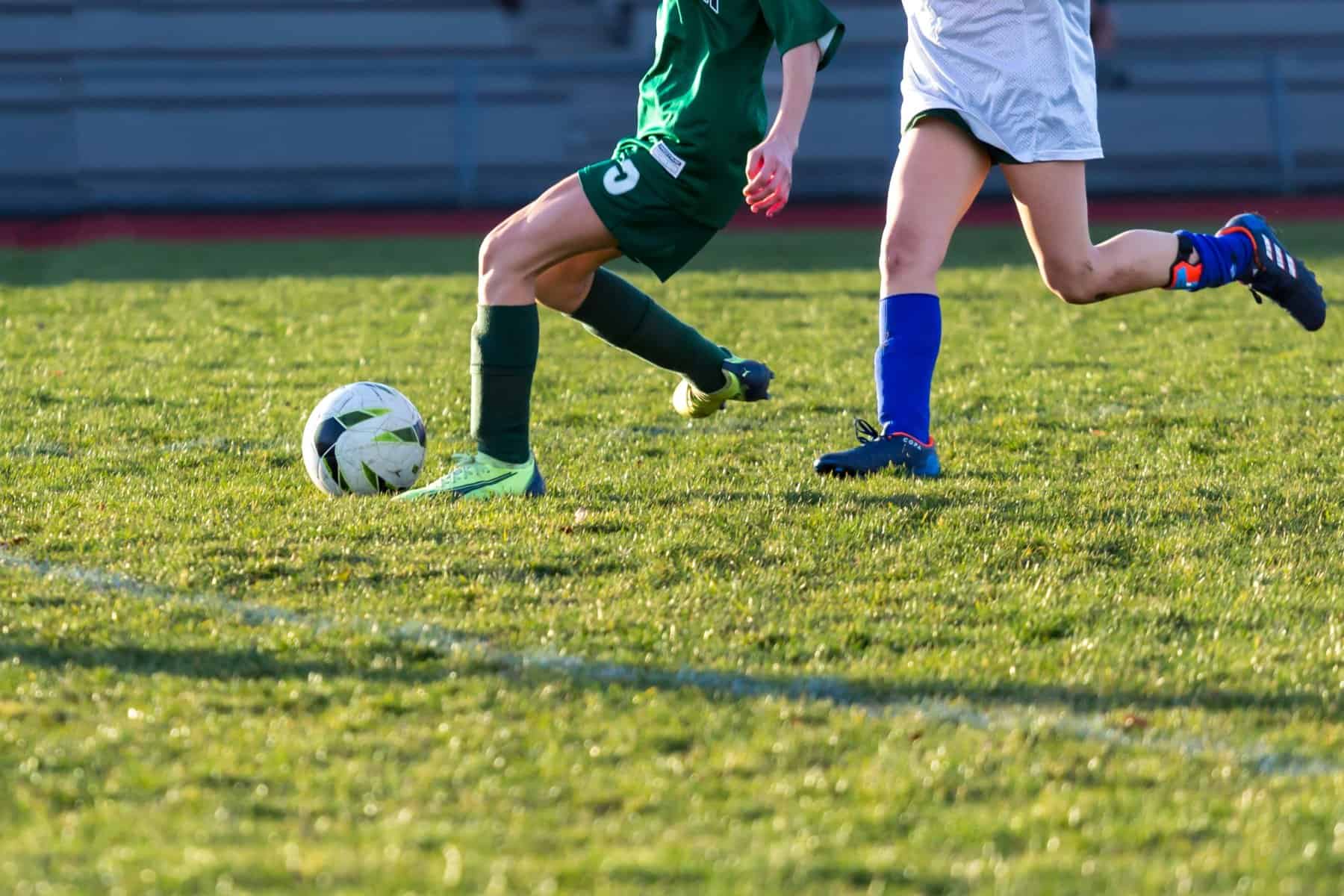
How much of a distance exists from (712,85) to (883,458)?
1025mm

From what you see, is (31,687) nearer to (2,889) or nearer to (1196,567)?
(2,889)

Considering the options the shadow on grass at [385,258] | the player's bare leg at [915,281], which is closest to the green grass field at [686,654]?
the player's bare leg at [915,281]

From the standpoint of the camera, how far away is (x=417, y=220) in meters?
16.4

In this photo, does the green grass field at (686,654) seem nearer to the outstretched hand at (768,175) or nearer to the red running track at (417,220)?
the outstretched hand at (768,175)

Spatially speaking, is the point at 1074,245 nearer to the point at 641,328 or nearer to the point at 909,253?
the point at 909,253

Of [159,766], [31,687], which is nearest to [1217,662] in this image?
[159,766]

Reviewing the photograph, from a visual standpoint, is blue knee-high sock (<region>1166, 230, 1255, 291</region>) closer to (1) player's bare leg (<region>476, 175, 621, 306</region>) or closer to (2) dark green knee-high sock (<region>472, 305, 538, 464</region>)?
(1) player's bare leg (<region>476, 175, 621, 306</region>)

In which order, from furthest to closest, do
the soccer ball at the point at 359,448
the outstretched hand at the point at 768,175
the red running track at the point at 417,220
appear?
the red running track at the point at 417,220
the soccer ball at the point at 359,448
the outstretched hand at the point at 768,175

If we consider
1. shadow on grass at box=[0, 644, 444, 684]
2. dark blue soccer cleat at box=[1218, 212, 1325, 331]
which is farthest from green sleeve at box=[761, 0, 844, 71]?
shadow on grass at box=[0, 644, 444, 684]

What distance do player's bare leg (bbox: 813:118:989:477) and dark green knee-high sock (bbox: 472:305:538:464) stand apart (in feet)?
2.57

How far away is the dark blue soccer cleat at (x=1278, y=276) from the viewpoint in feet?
16.2

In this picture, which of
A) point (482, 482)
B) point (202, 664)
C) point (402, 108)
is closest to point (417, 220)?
point (402, 108)

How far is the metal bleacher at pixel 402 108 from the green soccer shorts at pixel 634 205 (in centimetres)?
1520

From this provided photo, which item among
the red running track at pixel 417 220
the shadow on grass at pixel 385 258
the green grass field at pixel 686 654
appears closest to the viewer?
the green grass field at pixel 686 654
